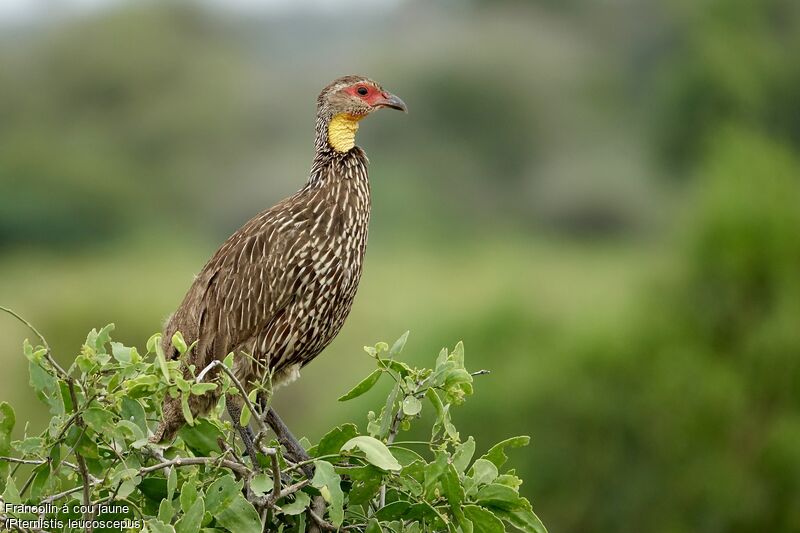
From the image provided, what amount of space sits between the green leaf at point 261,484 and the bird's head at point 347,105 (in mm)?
2221

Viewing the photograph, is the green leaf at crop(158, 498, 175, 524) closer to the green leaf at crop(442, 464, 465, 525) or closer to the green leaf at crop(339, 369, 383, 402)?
the green leaf at crop(339, 369, 383, 402)

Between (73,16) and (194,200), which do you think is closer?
(194,200)

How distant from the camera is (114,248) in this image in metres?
38.3

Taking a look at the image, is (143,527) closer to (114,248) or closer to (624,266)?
(624,266)

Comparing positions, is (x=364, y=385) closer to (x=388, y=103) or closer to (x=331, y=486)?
(x=331, y=486)

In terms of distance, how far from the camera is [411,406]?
406 cm

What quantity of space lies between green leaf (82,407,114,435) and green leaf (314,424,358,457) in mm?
692

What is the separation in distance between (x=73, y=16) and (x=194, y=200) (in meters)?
14.5

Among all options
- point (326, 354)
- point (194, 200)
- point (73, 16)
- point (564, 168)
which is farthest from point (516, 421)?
point (73, 16)

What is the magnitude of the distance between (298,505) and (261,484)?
0.50 feet

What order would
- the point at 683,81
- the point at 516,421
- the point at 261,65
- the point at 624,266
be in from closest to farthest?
the point at 516,421 → the point at 624,266 → the point at 683,81 → the point at 261,65

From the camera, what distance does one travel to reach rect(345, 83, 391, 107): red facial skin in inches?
233

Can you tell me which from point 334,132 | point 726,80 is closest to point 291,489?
point 334,132

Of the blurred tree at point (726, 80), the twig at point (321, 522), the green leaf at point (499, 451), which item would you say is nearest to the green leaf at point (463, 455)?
the green leaf at point (499, 451)
